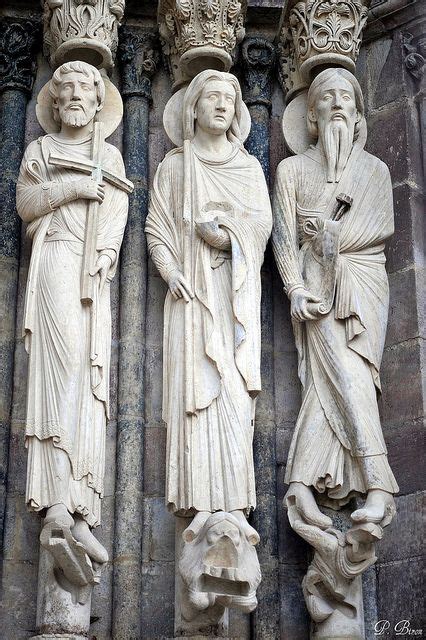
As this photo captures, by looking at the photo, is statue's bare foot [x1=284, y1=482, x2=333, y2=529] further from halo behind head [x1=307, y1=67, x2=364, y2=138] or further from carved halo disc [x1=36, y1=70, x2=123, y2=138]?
carved halo disc [x1=36, y1=70, x2=123, y2=138]

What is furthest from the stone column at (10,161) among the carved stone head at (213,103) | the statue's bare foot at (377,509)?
the statue's bare foot at (377,509)

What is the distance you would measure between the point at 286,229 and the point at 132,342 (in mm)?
1117

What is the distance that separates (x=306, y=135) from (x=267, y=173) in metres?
0.33

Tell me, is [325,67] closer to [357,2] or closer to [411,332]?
[357,2]

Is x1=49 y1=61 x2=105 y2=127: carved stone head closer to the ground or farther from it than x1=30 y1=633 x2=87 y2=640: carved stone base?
farther from it

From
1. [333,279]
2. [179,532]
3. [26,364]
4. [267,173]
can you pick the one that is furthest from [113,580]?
[267,173]

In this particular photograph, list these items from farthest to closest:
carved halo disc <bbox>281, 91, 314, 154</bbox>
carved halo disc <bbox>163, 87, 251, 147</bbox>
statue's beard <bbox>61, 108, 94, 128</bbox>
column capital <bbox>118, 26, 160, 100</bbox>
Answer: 1. column capital <bbox>118, 26, 160, 100</bbox>
2. carved halo disc <bbox>281, 91, 314, 154</bbox>
3. carved halo disc <bbox>163, 87, 251, 147</bbox>
4. statue's beard <bbox>61, 108, 94, 128</bbox>

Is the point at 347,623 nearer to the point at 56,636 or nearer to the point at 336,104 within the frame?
the point at 56,636

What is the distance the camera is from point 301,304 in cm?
772

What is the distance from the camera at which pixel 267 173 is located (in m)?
8.46

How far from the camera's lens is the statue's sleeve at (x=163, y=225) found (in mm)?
7824

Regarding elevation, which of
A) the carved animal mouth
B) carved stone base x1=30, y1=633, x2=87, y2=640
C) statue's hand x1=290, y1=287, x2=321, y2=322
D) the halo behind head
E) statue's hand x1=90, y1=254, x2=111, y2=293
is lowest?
carved stone base x1=30, y1=633, x2=87, y2=640

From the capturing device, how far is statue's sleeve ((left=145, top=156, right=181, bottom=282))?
7824 millimetres

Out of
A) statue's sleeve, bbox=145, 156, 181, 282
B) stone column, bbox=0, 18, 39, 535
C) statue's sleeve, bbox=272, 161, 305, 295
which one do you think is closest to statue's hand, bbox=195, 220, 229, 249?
statue's sleeve, bbox=145, 156, 181, 282
